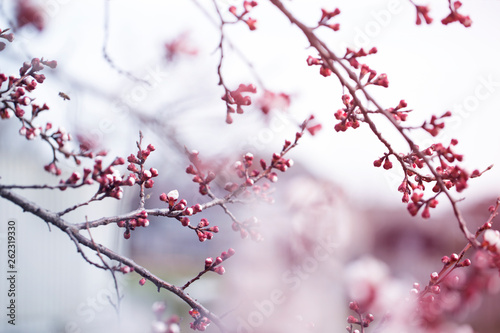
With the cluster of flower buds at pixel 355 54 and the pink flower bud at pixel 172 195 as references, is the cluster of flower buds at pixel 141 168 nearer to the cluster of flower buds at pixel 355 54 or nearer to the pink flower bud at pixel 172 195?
the pink flower bud at pixel 172 195

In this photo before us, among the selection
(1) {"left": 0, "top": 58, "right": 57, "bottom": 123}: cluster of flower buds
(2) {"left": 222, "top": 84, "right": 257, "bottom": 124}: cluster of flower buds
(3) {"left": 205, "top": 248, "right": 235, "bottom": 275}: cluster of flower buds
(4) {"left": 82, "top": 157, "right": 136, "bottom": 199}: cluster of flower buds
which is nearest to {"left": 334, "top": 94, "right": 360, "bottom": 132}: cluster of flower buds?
(2) {"left": 222, "top": 84, "right": 257, "bottom": 124}: cluster of flower buds

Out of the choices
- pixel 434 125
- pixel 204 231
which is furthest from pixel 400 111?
pixel 204 231

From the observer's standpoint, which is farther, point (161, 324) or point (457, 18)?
point (457, 18)

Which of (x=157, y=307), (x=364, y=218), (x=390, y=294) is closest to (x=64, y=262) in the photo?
(x=157, y=307)

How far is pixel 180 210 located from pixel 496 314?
881cm

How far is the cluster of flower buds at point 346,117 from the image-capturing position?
101 centimetres

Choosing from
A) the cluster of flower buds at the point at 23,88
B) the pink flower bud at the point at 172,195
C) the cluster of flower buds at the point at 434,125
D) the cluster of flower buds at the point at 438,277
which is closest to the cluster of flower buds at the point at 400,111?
the cluster of flower buds at the point at 434,125

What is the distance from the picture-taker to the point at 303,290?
261 inches

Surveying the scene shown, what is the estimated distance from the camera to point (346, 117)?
1.01 m

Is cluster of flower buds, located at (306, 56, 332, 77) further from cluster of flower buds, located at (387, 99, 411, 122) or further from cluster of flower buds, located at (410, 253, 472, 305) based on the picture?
cluster of flower buds, located at (410, 253, 472, 305)

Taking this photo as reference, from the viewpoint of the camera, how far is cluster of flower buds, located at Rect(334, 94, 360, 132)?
101cm

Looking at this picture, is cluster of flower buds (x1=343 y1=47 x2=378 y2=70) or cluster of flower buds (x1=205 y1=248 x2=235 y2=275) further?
cluster of flower buds (x1=205 y1=248 x2=235 y2=275)

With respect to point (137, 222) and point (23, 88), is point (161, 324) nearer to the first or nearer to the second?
point (137, 222)

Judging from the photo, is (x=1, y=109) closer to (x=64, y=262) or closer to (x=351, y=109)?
(x=351, y=109)
